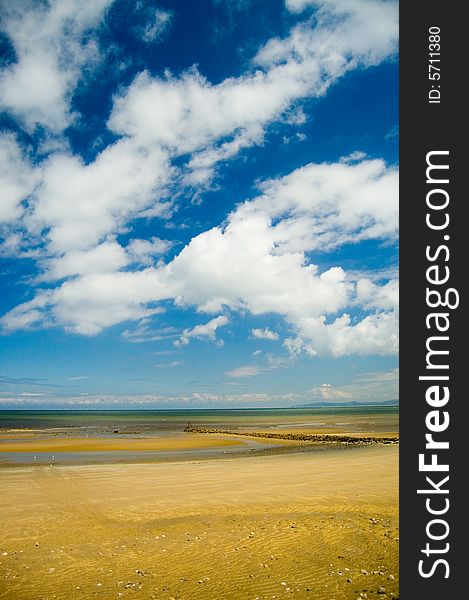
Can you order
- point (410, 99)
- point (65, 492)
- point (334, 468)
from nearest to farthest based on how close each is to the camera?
point (410, 99), point (65, 492), point (334, 468)

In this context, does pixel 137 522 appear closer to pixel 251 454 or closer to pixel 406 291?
pixel 406 291

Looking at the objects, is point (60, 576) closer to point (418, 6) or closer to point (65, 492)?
point (65, 492)

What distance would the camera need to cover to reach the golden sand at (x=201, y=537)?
10.2 metres

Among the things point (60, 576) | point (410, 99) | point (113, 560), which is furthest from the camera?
point (113, 560)

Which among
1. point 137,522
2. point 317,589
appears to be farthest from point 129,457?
point 317,589

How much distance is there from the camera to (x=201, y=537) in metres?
13.9

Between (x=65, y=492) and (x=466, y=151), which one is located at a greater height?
(x=466, y=151)

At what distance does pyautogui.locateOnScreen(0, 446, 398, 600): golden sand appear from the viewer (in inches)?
403

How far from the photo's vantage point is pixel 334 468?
2761 cm

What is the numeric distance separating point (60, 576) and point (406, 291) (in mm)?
10922

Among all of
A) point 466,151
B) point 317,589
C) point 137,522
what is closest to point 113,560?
point 137,522

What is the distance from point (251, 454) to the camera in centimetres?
3900

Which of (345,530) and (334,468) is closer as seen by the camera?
(345,530)

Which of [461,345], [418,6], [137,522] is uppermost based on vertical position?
[418,6]
